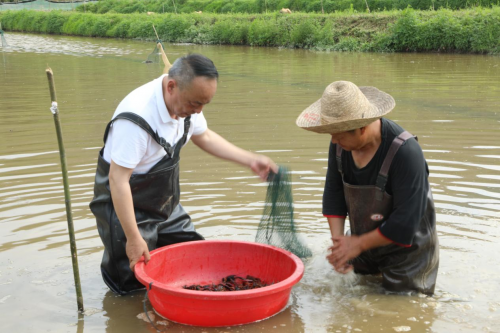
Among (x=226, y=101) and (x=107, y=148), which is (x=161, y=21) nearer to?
(x=226, y=101)

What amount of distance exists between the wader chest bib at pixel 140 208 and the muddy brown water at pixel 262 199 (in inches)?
7.6

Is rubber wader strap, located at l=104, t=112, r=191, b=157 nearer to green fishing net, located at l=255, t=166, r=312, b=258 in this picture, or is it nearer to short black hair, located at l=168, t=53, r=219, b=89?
short black hair, located at l=168, t=53, r=219, b=89

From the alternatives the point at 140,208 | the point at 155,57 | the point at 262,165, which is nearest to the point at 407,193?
the point at 262,165

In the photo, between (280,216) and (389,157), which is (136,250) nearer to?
(280,216)

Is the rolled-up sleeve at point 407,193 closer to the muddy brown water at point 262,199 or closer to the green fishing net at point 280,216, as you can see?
the muddy brown water at point 262,199

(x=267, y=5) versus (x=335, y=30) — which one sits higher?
(x=267, y=5)

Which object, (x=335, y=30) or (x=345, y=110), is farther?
(x=335, y=30)

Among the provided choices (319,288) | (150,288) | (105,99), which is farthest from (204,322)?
(105,99)

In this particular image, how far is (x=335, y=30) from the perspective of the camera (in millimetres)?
22734

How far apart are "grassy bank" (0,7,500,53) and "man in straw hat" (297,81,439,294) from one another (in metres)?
15.8

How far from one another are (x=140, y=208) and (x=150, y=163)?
1.04 ft

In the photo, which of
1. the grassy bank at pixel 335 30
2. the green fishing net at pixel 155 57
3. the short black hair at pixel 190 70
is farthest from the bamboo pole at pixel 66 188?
the grassy bank at pixel 335 30

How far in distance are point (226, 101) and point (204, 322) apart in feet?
24.4

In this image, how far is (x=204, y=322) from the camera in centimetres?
332
